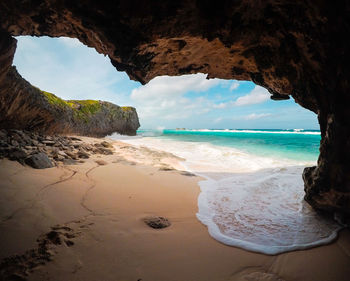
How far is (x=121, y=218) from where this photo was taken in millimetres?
2826

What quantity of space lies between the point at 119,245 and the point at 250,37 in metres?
3.90

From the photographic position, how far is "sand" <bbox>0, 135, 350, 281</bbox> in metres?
1.79

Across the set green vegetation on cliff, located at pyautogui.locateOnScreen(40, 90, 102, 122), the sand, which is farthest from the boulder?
green vegetation on cliff, located at pyautogui.locateOnScreen(40, 90, 102, 122)

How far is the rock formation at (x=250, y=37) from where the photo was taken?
224 centimetres

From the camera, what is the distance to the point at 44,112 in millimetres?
8836

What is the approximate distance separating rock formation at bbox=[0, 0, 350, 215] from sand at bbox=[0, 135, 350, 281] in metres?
1.42

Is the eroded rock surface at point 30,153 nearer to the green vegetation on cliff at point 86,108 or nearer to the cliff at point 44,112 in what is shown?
the cliff at point 44,112

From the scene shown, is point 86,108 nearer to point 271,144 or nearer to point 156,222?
point 156,222

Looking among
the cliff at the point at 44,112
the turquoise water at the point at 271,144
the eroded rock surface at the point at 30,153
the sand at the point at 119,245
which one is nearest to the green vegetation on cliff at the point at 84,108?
the cliff at the point at 44,112

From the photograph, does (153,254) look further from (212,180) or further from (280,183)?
(280,183)

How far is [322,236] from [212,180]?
3.12m

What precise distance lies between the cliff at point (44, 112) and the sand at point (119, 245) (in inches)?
168

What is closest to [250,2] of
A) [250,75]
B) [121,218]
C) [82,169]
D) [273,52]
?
[273,52]

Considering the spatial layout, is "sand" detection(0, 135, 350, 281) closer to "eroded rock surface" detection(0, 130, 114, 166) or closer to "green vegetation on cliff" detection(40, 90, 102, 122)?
"eroded rock surface" detection(0, 130, 114, 166)
